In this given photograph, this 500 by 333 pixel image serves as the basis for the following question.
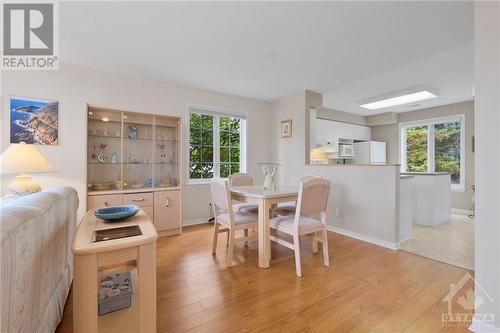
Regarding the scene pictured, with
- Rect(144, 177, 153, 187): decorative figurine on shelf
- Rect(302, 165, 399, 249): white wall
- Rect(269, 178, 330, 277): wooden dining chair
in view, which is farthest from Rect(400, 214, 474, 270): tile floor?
Rect(144, 177, 153, 187): decorative figurine on shelf

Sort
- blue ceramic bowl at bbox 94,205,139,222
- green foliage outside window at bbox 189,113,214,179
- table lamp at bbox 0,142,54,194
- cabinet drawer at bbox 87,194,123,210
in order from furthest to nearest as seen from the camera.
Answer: green foliage outside window at bbox 189,113,214,179 → cabinet drawer at bbox 87,194,123,210 → table lamp at bbox 0,142,54,194 → blue ceramic bowl at bbox 94,205,139,222

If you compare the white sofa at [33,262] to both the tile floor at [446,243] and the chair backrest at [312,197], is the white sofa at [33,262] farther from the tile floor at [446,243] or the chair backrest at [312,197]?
the tile floor at [446,243]

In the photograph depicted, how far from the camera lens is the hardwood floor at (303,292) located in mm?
1486

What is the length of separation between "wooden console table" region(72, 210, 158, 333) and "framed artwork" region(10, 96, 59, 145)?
82.2 inches

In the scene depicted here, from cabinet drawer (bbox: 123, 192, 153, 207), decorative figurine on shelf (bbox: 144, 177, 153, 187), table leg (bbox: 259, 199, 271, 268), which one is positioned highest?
decorative figurine on shelf (bbox: 144, 177, 153, 187)

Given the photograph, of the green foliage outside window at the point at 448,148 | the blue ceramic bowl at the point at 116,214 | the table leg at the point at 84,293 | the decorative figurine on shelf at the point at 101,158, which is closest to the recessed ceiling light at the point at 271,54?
the blue ceramic bowl at the point at 116,214

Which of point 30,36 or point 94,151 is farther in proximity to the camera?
point 94,151

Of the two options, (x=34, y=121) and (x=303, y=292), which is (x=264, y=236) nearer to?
(x=303, y=292)

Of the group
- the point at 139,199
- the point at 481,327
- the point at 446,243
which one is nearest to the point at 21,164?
the point at 139,199

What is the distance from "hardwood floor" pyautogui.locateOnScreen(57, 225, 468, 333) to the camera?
1.49 m

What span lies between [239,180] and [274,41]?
73.2 inches

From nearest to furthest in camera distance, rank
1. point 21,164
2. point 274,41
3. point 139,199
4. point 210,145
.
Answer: point 21,164
point 274,41
point 139,199
point 210,145

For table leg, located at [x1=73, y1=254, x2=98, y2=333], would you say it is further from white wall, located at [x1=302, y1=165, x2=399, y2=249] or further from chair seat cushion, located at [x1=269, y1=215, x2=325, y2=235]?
white wall, located at [x1=302, y1=165, x2=399, y2=249]

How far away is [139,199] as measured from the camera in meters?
3.06
